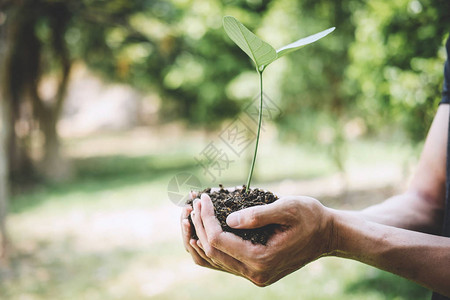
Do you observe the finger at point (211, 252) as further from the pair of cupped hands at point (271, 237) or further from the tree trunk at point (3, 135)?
the tree trunk at point (3, 135)

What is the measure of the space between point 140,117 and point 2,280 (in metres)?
22.0

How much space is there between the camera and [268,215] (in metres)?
1.14

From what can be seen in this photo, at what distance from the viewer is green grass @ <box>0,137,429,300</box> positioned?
443 centimetres

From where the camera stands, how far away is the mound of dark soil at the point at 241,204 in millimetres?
1202

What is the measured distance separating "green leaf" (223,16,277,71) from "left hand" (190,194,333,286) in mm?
475

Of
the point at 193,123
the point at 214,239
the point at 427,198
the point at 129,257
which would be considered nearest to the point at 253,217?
Result: the point at 214,239

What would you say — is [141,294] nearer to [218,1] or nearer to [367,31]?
[367,31]

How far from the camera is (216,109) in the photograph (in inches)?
384

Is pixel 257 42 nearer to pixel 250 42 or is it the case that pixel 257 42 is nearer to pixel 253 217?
pixel 250 42

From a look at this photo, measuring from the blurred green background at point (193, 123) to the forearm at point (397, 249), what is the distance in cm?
61

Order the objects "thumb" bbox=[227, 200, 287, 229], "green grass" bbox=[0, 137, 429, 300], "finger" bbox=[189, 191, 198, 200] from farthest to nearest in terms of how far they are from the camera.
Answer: "green grass" bbox=[0, 137, 429, 300]
"finger" bbox=[189, 191, 198, 200]
"thumb" bbox=[227, 200, 287, 229]

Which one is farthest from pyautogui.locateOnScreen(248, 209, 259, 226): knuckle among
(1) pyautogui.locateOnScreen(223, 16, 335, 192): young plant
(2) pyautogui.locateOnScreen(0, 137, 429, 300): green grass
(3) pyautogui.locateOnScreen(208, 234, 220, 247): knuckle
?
(2) pyautogui.locateOnScreen(0, 137, 429, 300): green grass

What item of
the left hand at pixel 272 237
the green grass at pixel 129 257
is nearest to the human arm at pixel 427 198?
the left hand at pixel 272 237

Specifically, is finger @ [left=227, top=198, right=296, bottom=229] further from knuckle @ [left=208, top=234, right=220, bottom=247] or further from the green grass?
the green grass
